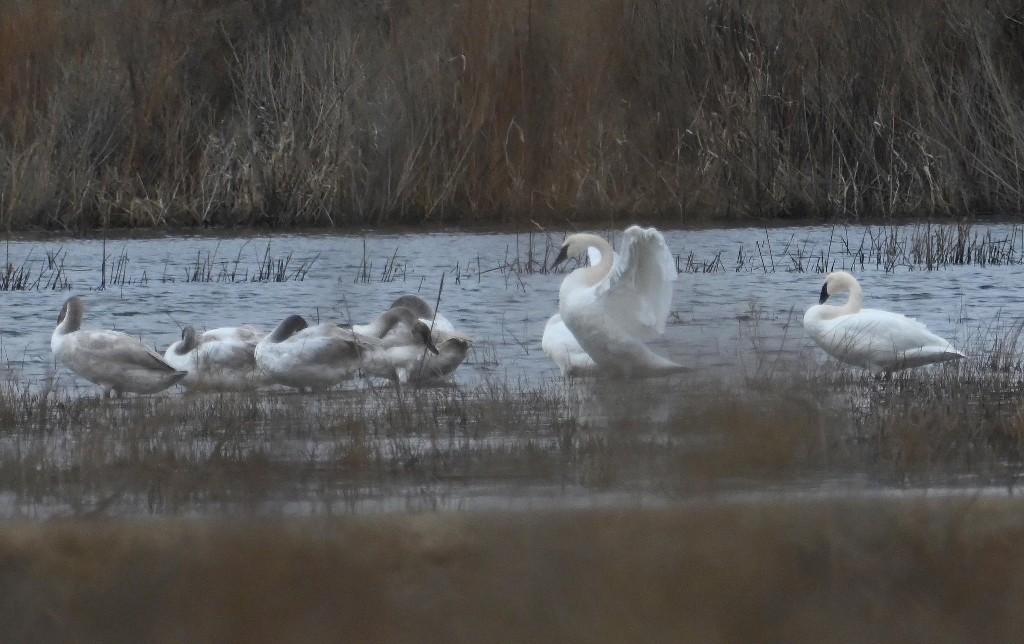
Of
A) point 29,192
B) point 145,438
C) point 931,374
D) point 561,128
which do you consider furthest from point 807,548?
point 29,192

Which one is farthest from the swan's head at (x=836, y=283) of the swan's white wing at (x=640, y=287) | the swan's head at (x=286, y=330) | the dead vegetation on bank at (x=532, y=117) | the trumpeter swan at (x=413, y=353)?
the dead vegetation on bank at (x=532, y=117)

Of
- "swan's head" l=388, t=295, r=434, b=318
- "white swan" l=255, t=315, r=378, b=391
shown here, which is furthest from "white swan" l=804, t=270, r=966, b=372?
"white swan" l=255, t=315, r=378, b=391

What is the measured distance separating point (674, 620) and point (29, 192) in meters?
14.1

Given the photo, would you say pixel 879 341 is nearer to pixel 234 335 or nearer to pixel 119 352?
pixel 234 335

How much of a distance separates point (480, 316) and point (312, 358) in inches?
160

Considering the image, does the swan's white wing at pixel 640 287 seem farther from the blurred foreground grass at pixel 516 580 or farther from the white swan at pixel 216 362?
the blurred foreground grass at pixel 516 580

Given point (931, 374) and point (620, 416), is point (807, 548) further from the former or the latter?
point (931, 374)

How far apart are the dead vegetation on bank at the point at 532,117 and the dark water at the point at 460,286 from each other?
1.54ft

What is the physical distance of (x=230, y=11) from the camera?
19.3 meters

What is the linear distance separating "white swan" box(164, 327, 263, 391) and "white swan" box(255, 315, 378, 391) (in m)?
0.11

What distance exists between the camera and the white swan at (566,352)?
873cm

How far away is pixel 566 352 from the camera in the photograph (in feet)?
29.7

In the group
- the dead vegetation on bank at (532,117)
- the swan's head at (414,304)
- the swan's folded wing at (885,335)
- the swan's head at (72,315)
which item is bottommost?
the swan's head at (72,315)

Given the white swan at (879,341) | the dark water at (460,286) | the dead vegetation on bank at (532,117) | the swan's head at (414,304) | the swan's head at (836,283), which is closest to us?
the white swan at (879,341)
